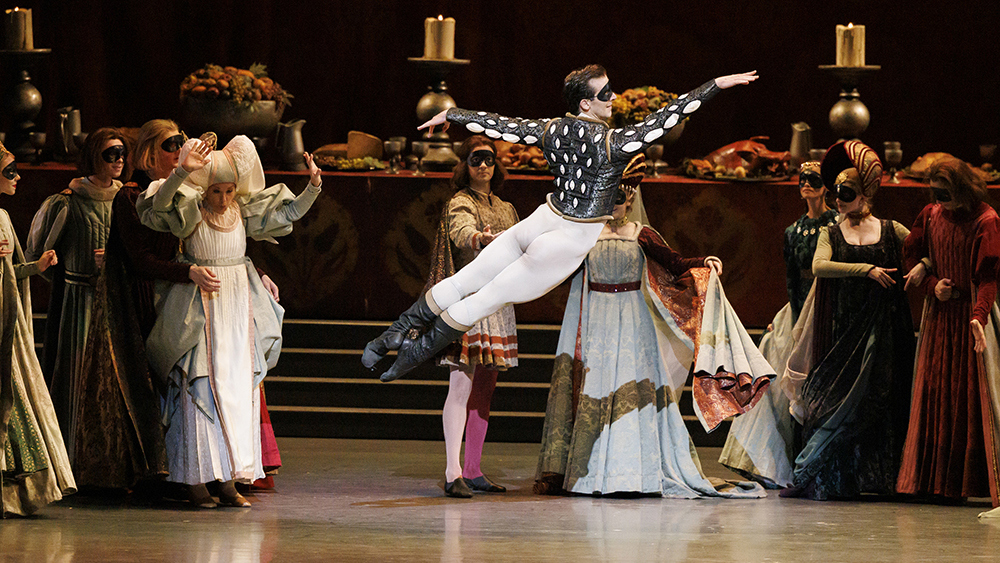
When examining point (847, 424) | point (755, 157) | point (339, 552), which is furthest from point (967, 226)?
point (339, 552)

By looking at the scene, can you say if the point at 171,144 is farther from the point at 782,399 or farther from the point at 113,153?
the point at 782,399

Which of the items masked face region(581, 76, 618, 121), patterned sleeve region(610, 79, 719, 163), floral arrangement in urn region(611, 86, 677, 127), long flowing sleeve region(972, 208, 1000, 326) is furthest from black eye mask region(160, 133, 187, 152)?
long flowing sleeve region(972, 208, 1000, 326)

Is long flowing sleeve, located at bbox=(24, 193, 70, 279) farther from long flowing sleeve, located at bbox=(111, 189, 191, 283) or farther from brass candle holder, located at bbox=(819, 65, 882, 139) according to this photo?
brass candle holder, located at bbox=(819, 65, 882, 139)

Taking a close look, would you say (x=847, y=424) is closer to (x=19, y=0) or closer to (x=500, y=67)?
(x=500, y=67)

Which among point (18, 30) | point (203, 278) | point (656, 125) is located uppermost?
point (18, 30)

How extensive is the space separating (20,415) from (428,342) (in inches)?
65.7

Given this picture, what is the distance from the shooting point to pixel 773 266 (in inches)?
309

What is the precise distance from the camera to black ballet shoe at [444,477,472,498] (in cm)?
573

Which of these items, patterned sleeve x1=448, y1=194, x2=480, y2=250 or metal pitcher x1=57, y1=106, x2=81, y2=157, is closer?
patterned sleeve x1=448, y1=194, x2=480, y2=250

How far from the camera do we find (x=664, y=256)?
5.95 m

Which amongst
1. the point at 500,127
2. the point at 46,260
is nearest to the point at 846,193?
the point at 500,127

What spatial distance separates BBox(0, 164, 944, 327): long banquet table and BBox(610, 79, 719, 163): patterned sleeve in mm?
2942

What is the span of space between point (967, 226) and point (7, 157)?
406 centimetres

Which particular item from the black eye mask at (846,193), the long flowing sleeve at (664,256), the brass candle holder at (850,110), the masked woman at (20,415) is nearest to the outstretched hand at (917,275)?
the black eye mask at (846,193)
